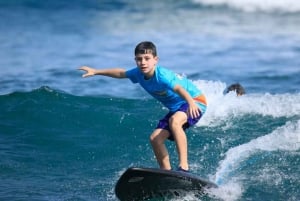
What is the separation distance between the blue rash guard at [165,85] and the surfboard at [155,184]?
948 millimetres

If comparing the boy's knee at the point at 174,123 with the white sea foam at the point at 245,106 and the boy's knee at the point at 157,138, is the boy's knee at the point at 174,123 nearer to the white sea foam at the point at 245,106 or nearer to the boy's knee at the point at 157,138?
the boy's knee at the point at 157,138

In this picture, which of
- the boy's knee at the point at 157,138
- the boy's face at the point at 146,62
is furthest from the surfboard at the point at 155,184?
the boy's face at the point at 146,62

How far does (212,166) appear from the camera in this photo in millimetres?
10297

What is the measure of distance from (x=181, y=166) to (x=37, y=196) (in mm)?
1998

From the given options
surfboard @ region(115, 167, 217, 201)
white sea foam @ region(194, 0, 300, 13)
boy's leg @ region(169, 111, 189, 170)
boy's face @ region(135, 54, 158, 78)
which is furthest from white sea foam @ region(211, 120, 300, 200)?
white sea foam @ region(194, 0, 300, 13)

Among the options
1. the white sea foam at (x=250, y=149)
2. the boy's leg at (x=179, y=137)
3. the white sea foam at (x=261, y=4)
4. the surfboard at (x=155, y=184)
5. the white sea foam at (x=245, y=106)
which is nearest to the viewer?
the surfboard at (x=155, y=184)

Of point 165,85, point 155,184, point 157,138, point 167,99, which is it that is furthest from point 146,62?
point 155,184

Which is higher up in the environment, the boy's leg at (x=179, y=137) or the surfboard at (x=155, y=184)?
the boy's leg at (x=179, y=137)

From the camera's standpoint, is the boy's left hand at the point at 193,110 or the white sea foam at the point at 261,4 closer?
the boy's left hand at the point at 193,110

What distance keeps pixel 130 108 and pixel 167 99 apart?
4.87 m

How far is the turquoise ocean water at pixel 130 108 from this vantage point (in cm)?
981

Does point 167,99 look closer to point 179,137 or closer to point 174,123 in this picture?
point 174,123

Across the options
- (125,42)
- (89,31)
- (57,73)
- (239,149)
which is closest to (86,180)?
(239,149)

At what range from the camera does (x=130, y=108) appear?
44.8 feet
